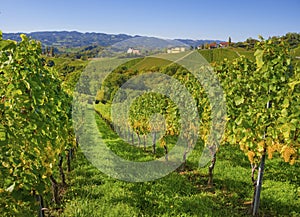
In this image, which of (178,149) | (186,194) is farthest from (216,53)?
(186,194)

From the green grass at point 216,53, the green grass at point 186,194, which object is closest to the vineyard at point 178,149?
the green grass at point 186,194

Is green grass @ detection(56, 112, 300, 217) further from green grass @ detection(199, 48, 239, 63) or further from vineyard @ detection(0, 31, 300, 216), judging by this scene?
green grass @ detection(199, 48, 239, 63)

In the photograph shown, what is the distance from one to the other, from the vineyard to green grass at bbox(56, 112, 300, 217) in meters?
0.04

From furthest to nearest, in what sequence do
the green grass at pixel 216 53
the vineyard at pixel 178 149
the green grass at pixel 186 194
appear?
1. the green grass at pixel 216 53
2. the green grass at pixel 186 194
3. the vineyard at pixel 178 149

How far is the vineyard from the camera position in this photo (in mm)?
3502

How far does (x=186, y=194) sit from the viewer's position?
8648mm

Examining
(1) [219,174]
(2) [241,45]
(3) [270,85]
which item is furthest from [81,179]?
(2) [241,45]

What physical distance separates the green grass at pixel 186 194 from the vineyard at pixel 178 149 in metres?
0.04

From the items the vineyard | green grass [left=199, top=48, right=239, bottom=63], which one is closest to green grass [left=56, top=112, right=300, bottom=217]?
the vineyard

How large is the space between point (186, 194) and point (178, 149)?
6.86 meters

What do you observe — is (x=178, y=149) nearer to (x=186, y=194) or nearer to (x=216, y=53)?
(x=186, y=194)

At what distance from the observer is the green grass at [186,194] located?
7172mm

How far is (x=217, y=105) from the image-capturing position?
340 inches

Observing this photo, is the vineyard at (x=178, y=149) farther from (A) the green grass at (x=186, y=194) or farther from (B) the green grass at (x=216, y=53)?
(B) the green grass at (x=216, y=53)
